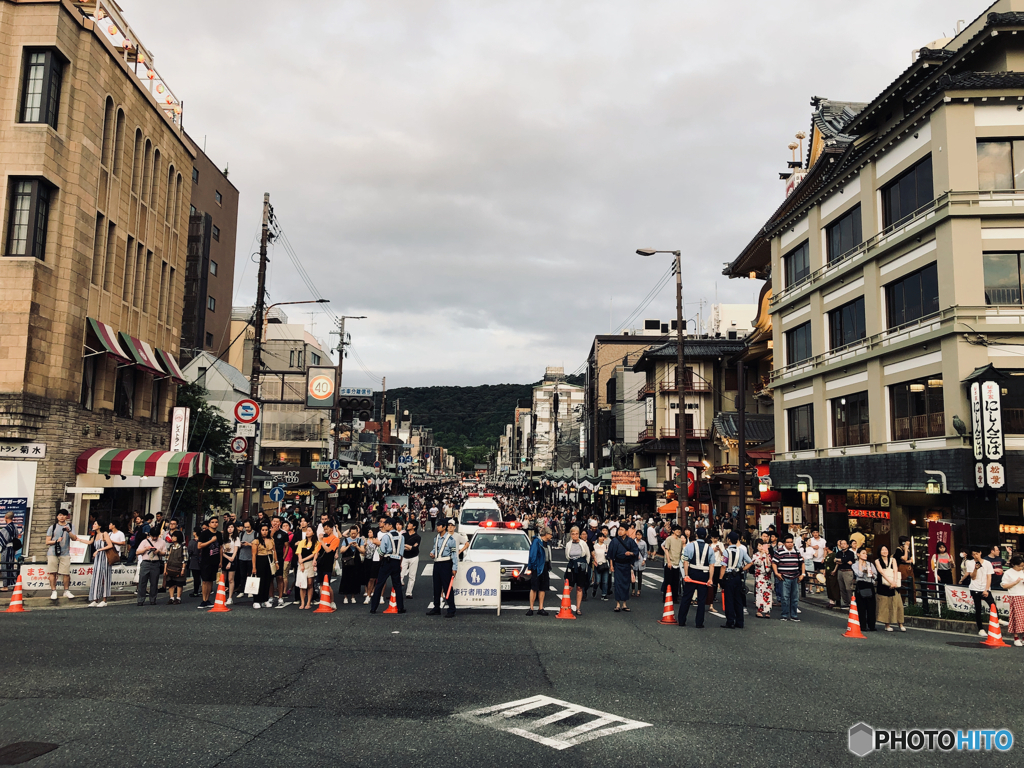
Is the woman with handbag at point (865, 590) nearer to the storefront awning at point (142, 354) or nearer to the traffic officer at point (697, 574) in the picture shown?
the traffic officer at point (697, 574)

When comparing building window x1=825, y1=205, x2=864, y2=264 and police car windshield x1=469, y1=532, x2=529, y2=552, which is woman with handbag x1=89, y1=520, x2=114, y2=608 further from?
building window x1=825, y1=205, x2=864, y2=264

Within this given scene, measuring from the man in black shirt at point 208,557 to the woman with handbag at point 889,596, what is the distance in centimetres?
1356

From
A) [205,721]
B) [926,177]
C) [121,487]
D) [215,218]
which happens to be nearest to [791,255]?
[926,177]

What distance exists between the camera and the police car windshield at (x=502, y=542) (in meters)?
18.1

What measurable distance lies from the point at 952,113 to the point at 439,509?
124ft

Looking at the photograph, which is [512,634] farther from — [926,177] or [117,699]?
[926,177]

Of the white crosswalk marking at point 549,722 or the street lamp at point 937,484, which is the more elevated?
the street lamp at point 937,484

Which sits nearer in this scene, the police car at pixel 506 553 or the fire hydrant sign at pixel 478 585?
the fire hydrant sign at pixel 478 585

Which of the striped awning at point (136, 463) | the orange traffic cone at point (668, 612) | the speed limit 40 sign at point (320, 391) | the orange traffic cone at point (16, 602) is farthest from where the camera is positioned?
the speed limit 40 sign at point (320, 391)

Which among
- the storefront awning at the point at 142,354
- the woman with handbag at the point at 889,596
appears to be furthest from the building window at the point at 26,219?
the woman with handbag at the point at 889,596

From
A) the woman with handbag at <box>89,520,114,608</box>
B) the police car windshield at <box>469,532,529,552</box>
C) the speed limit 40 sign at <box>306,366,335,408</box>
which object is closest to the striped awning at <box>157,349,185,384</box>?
the speed limit 40 sign at <box>306,366,335,408</box>

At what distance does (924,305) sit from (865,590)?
11620 mm

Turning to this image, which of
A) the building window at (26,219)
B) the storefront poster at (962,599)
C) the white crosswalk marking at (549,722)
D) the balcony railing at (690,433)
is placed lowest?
the white crosswalk marking at (549,722)

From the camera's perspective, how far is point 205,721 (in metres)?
7.38
